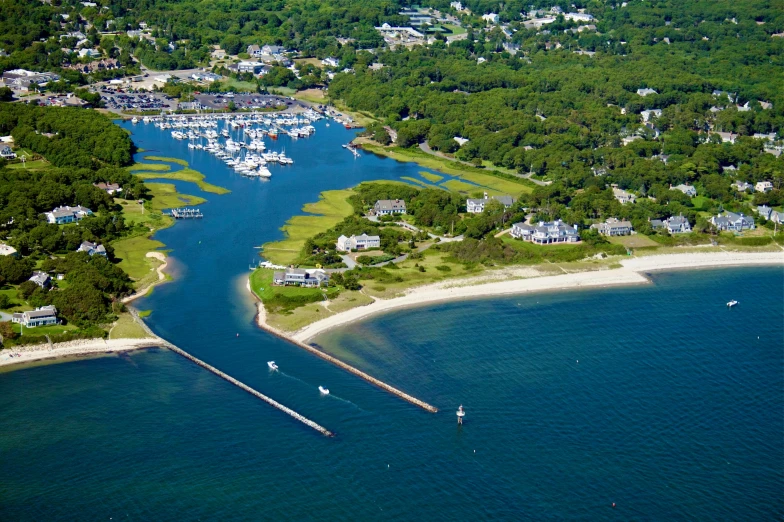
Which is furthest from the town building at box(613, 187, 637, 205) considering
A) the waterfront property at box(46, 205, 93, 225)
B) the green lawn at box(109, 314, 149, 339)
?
the green lawn at box(109, 314, 149, 339)

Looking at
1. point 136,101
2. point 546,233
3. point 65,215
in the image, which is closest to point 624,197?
point 546,233

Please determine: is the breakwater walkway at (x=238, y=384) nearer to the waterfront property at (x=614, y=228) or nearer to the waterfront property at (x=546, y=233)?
the waterfront property at (x=546, y=233)

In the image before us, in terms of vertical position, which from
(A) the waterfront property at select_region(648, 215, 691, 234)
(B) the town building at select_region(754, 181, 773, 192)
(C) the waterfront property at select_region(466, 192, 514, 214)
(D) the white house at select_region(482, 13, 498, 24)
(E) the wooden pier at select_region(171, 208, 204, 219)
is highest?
(D) the white house at select_region(482, 13, 498, 24)

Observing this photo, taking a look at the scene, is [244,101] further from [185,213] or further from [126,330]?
[126,330]

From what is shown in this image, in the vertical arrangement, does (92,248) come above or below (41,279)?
below

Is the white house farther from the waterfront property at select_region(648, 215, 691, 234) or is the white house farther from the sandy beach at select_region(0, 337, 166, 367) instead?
the sandy beach at select_region(0, 337, 166, 367)
